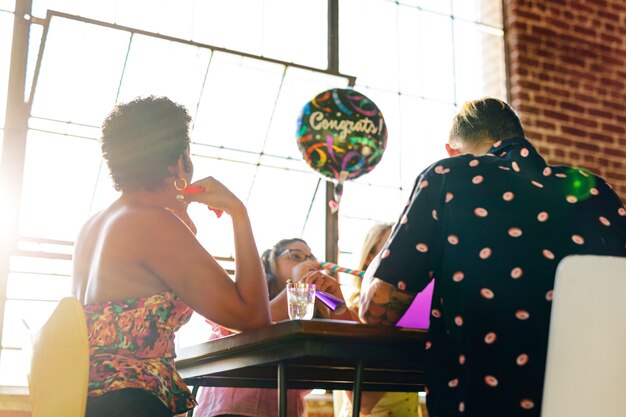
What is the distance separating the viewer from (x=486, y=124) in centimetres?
186

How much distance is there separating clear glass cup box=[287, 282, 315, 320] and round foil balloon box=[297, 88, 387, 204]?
3.09 feet

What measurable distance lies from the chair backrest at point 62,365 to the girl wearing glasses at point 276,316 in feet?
3.48

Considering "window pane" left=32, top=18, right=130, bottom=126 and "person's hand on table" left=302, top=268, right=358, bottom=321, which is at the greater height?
"window pane" left=32, top=18, right=130, bottom=126

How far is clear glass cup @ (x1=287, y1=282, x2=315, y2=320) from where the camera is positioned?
2012 millimetres

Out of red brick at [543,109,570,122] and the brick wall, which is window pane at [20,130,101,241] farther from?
A: red brick at [543,109,570,122]

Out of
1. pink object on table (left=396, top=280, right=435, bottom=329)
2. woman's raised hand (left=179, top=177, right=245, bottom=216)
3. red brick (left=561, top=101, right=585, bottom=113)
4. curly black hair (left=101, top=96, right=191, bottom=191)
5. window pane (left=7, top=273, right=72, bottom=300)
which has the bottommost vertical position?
pink object on table (left=396, top=280, right=435, bottom=329)

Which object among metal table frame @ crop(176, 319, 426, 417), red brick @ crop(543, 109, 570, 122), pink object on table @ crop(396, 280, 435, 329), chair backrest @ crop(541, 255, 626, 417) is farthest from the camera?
red brick @ crop(543, 109, 570, 122)

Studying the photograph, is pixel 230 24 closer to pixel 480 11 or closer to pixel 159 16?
pixel 159 16

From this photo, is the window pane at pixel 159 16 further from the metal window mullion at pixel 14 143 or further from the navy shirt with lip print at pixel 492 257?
the navy shirt with lip print at pixel 492 257

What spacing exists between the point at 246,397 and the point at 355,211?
6.56ft

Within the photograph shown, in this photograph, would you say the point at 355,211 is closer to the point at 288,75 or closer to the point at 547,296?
the point at 288,75

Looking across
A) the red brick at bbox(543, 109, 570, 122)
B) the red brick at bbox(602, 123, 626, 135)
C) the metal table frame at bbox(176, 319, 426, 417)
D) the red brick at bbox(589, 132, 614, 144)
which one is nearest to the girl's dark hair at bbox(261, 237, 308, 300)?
the metal table frame at bbox(176, 319, 426, 417)

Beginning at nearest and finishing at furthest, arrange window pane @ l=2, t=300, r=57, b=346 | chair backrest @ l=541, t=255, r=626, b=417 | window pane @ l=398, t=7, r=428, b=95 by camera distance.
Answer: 1. chair backrest @ l=541, t=255, r=626, b=417
2. window pane @ l=2, t=300, r=57, b=346
3. window pane @ l=398, t=7, r=428, b=95

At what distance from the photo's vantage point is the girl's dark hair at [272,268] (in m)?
3.05
